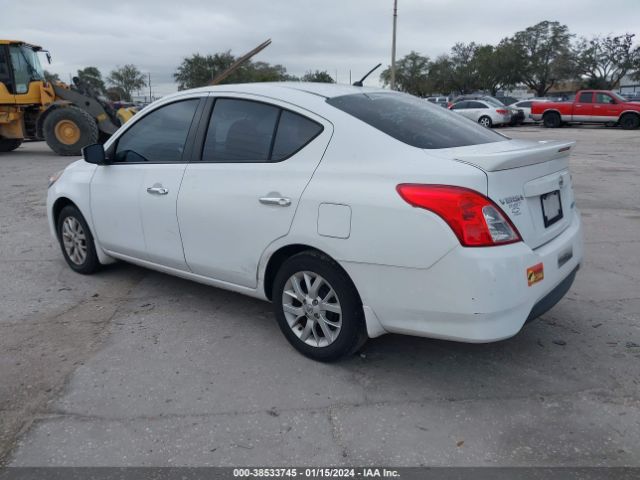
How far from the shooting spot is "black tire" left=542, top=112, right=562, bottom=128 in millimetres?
26844

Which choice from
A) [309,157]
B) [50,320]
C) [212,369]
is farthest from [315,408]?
[50,320]

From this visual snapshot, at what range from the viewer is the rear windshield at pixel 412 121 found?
3246 mm

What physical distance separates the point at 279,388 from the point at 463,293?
1.17 meters

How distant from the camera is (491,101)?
2831 cm

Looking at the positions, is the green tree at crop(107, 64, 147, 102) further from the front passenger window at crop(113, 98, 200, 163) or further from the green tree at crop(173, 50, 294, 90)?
the front passenger window at crop(113, 98, 200, 163)

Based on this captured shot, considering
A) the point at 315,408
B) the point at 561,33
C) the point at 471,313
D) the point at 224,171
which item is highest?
the point at 561,33

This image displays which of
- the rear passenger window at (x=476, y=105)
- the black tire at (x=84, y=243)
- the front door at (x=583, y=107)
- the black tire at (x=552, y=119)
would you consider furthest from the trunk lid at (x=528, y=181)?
the black tire at (x=552, y=119)

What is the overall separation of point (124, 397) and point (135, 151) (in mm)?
2098

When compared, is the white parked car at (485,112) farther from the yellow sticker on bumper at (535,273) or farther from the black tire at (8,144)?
the yellow sticker on bumper at (535,273)

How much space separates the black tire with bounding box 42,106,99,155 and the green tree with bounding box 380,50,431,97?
62.6 metres

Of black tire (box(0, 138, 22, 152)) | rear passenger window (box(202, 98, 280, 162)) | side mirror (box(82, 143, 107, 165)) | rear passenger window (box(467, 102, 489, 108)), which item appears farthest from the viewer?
rear passenger window (box(467, 102, 489, 108))

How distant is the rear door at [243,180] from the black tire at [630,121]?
83.9 ft

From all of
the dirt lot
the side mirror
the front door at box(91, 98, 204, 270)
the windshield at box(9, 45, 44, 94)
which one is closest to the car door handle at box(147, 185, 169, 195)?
the front door at box(91, 98, 204, 270)

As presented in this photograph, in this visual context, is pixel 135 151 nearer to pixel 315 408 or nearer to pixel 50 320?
pixel 50 320
